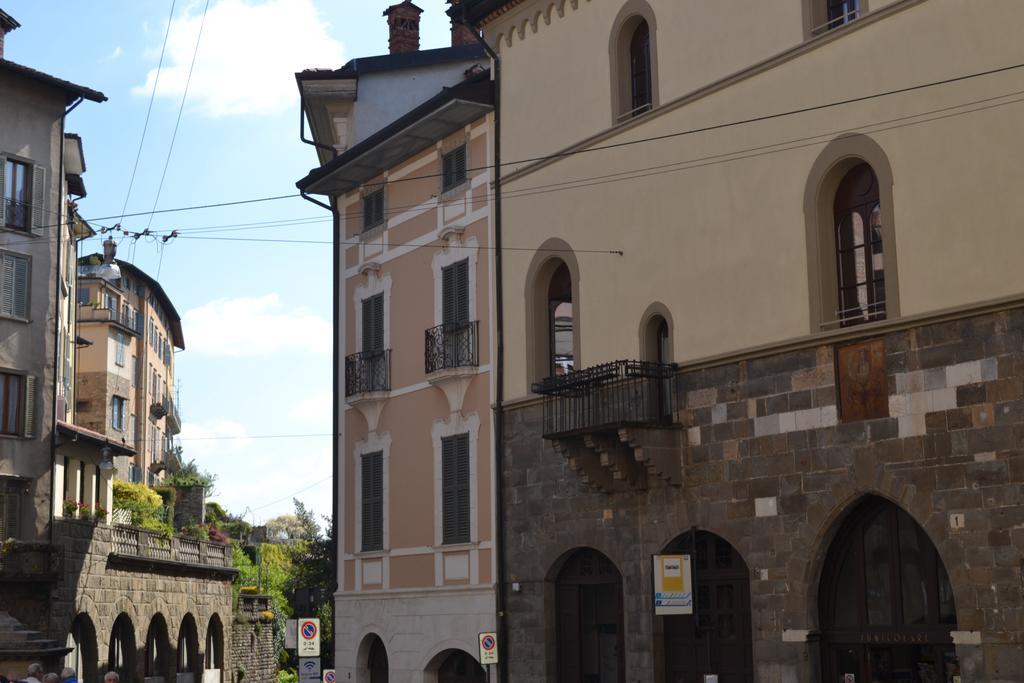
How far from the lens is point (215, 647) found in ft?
186

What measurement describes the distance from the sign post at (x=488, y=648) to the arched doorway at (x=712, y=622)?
4097mm

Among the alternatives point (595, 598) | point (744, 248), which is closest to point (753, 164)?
point (744, 248)

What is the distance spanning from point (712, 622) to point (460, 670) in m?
7.93

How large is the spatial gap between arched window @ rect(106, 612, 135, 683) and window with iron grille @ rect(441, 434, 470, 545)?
1974 centimetres

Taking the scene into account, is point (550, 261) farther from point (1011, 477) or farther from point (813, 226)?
point (1011, 477)

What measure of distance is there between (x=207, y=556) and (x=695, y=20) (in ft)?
117

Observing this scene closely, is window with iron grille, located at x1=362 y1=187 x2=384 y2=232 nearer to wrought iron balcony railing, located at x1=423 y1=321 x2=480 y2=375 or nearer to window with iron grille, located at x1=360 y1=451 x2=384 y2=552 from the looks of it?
wrought iron balcony railing, located at x1=423 y1=321 x2=480 y2=375

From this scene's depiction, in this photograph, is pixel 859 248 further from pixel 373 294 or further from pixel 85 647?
pixel 85 647

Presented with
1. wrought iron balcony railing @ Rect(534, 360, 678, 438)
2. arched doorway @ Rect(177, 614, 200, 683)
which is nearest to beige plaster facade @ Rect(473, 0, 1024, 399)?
wrought iron balcony railing @ Rect(534, 360, 678, 438)

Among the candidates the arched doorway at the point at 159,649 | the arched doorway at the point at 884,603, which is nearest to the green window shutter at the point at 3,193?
the arched doorway at the point at 159,649

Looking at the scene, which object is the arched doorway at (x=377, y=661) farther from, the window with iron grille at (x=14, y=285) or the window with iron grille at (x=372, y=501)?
the window with iron grille at (x=14, y=285)

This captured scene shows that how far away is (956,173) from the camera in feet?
62.0

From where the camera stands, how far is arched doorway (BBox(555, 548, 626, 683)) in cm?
2453

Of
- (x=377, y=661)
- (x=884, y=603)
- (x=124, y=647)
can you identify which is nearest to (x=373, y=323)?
(x=377, y=661)
